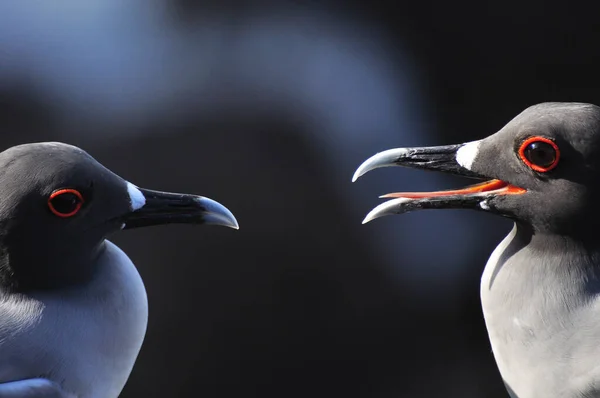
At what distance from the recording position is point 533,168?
1818 mm

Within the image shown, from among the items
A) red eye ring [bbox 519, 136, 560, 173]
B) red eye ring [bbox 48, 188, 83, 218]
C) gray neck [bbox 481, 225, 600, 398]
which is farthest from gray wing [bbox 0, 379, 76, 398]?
red eye ring [bbox 519, 136, 560, 173]

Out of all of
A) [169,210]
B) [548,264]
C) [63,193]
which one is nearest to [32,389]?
[63,193]

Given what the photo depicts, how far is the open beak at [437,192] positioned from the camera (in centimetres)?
190

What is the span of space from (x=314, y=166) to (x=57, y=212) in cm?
292

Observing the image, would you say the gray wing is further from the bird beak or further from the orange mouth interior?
the orange mouth interior

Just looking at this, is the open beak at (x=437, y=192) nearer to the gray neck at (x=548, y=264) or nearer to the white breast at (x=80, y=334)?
the gray neck at (x=548, y=264)

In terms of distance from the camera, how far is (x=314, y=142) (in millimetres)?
4672

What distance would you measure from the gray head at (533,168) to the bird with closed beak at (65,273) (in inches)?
21.7

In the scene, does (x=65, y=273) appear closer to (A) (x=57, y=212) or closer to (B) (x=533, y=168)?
(A) (x=57, y=212)

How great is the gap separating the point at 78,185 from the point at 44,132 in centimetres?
310

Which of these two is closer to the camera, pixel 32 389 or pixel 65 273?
pixel 32 389

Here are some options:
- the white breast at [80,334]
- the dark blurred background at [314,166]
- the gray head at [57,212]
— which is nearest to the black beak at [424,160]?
the gray head at [57,212]

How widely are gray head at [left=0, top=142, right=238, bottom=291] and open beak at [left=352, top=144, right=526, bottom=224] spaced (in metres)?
0.51

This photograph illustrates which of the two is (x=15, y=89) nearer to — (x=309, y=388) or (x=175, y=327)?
(x=175, y=327)
